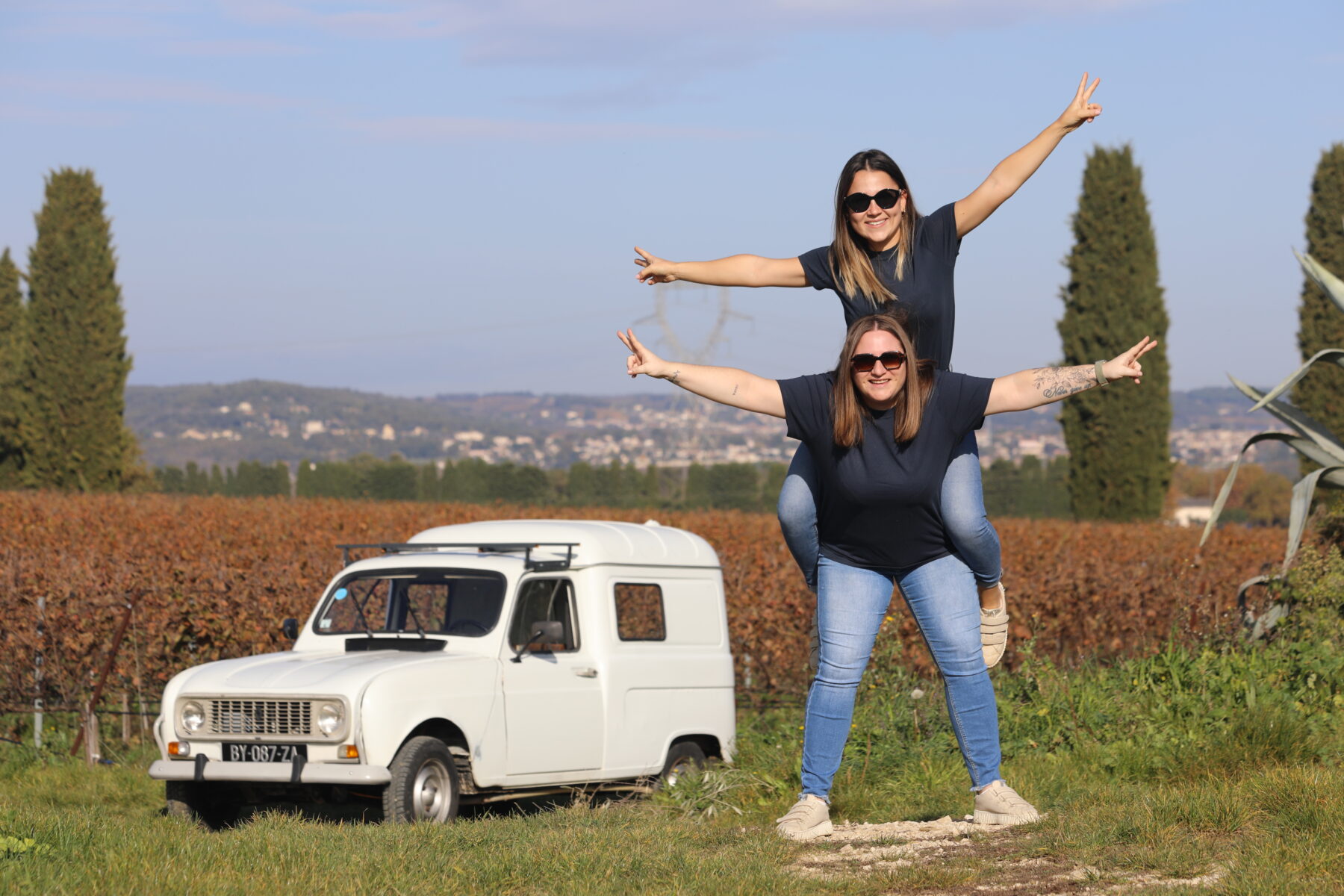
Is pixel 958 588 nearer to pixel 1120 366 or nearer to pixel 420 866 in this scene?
pixel 1120 366

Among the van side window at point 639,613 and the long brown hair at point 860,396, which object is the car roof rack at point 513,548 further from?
the long brown hair at point 860,396

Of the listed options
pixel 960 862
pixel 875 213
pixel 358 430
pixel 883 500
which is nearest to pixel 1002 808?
pixel 960 862

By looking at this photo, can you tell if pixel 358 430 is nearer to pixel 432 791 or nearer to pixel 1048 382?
pixel 432 791

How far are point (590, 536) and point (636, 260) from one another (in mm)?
3807

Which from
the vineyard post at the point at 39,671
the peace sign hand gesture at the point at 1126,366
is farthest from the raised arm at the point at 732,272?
the vineyard post at the point at 39,671

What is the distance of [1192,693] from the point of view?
766cm

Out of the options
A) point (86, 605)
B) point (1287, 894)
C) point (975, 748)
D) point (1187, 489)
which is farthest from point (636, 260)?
point (1187, 489)

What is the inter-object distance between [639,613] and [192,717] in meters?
3.01

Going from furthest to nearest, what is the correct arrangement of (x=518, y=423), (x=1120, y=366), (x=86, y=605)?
(x=518, y=423) → (x=86, y=605) → (x=1120, y=366)

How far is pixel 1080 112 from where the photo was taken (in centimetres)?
561

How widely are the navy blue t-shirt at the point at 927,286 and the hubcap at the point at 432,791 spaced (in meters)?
3.65

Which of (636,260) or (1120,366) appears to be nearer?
(1120,366)

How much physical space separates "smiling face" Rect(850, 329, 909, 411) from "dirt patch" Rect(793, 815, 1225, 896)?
63.9 inches

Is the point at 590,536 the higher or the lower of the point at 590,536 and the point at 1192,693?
the higher
